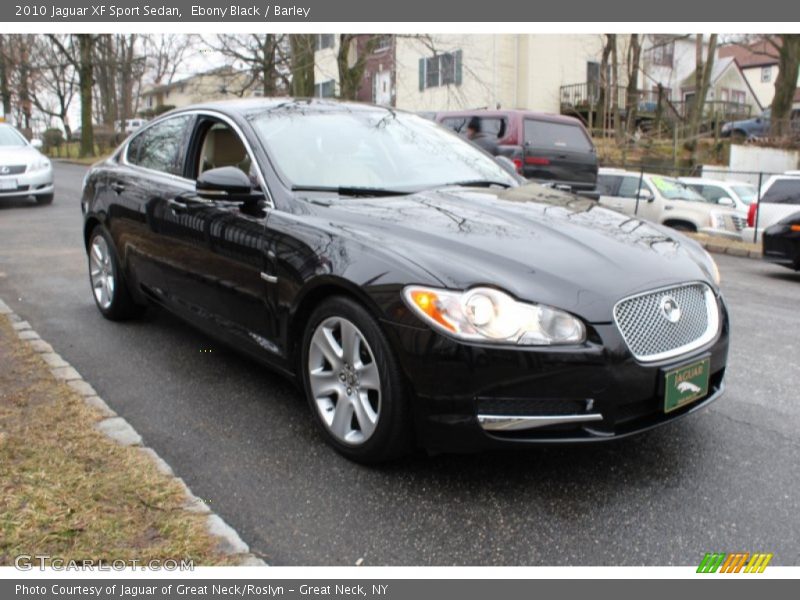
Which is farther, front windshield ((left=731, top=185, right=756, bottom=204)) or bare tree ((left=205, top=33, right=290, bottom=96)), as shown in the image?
bare tree ((left=205, top=33, right=290, bottom=96))

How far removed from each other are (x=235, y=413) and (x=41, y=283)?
431 centimetres

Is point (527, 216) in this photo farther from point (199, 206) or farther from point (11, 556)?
point (11, 556)

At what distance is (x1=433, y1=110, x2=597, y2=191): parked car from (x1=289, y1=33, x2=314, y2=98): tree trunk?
12.6 meters

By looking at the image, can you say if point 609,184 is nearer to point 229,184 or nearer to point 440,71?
point 229,184

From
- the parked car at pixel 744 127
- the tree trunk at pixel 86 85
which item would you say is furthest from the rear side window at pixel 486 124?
the tree trunk at pixel 86 85

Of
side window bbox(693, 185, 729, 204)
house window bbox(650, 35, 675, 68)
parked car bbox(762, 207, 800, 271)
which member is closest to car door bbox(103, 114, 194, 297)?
parked car bbox(762, 207, 800, 271)

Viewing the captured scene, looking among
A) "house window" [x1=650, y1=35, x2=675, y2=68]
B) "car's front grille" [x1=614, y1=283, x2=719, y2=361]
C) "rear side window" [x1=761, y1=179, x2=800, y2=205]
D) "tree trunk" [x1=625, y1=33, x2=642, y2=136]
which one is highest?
"house window" [x1=650, y1=35, x2=675, y2=68]

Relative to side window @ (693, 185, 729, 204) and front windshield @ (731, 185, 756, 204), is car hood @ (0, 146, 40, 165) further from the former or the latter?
front windshield @ (731, 185, 756, 204)

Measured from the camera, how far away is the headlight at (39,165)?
566 inches

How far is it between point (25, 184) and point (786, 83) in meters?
25.9

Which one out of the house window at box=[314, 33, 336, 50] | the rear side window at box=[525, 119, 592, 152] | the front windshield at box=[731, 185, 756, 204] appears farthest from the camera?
the house window at box=[314, 33, 336, 50]

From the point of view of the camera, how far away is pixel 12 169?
1413cm

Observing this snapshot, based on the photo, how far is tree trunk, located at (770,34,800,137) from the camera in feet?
89.1

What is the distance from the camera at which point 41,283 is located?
7285 millimetres
